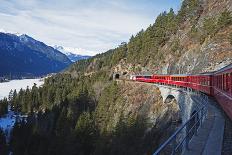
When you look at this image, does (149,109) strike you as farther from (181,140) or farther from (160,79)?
(181,140)

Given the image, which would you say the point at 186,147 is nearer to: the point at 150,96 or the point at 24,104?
the point at 150,96

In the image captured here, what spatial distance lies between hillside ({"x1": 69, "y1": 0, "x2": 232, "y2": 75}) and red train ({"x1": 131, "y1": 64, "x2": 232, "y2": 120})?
5.59m

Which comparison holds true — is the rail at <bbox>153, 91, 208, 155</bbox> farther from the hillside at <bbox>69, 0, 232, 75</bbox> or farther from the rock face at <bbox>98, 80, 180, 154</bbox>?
the hillside at <bbox>69, 0, 232, 75</bbox>

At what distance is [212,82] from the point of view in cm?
3034

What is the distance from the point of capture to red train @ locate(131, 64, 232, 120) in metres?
19.4

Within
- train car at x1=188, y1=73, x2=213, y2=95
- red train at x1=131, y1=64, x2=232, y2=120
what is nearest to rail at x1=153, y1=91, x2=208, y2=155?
red train at x1=131, y1=64, x2=232, y2=120

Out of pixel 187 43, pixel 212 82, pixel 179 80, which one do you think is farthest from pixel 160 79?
pixel 212 82

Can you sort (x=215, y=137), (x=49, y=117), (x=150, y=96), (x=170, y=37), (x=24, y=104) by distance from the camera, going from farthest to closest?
(x=24, y=104) → (x=49, y=117) → (x=170, y=37) → (x=150, y=96) → (x=215, y=137)

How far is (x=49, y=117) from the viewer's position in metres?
126

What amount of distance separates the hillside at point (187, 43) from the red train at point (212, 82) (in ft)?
18.3

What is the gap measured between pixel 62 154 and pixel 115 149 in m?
27.4

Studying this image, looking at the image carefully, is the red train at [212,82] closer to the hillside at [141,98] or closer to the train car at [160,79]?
the train car at [160,79]

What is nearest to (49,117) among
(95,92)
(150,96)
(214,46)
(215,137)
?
(95,92)

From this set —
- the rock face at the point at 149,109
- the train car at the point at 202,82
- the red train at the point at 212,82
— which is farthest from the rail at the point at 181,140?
the rock face at the point at 149,109
